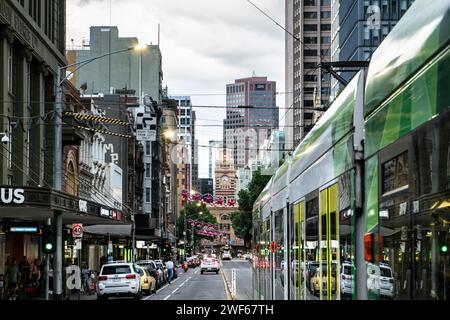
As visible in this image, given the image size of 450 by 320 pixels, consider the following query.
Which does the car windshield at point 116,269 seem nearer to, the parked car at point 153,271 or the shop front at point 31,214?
the shop front at point 31,214

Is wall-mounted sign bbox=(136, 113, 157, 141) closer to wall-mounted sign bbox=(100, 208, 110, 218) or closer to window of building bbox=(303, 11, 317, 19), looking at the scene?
wall-mounted sign bbox=(100, 208, 110, 218)

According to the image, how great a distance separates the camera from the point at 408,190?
540 centimetres

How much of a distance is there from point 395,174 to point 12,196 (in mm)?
23321

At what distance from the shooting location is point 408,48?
5.60 m

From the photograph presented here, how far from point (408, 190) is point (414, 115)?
19.4 inches

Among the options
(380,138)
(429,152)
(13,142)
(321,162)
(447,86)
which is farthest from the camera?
(13,142)

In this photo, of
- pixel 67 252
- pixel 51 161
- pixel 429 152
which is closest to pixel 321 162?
pixel 429 152

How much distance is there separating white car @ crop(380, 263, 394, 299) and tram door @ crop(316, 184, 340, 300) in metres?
1.76

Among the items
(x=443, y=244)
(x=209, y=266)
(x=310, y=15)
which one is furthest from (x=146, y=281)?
(x=310, y=15)

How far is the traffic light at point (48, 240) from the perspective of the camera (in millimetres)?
27125

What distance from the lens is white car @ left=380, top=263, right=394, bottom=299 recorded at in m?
5.84

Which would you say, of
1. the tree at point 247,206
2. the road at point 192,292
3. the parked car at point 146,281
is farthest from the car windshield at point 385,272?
the tree at point 247,206

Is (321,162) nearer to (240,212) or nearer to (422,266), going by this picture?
(422,266)

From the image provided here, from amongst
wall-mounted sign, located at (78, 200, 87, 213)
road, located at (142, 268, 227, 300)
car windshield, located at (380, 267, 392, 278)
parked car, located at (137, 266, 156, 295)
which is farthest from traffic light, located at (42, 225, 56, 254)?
car windshield, located at (380, 267, 392, 278)
